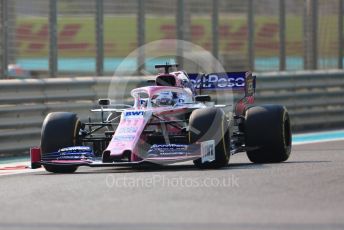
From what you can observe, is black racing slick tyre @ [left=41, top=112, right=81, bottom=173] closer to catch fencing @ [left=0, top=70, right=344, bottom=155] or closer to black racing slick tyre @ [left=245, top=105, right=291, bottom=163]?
black racing slick tyre @ [left=245, top=105, right=291, bottom=163]

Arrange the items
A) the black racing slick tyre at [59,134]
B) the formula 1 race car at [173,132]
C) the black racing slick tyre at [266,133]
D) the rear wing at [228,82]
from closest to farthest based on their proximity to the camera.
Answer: the formula 1 race car at [173,132], the black racing slick tyre at [59,134], the black racing slick tyre at [266,133], the rear wing at [228,82]

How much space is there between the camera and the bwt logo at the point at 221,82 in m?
14.4

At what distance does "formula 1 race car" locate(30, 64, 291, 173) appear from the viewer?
40.5 feet

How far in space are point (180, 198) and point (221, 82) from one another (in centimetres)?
511

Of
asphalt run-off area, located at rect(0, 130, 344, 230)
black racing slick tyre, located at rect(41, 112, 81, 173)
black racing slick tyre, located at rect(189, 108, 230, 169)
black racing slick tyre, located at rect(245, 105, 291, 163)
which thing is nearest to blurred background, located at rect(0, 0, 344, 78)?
black racing slick tyre, located at rect(41, 112, 81, 173)

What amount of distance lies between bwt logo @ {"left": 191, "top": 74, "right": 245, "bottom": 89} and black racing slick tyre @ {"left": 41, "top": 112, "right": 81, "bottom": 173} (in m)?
2.30

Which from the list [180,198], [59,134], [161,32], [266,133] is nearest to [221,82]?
[266,133]

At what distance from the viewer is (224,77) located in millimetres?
14500

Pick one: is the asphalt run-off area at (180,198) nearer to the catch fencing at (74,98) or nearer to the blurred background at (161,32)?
the catch fencing at (74,98)

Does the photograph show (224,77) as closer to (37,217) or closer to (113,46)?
(113,46)

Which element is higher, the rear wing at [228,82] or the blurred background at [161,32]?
the blurred background at [161,32]

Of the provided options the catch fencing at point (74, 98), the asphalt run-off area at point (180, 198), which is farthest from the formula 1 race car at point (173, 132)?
the catch fencing at point (74, 98)

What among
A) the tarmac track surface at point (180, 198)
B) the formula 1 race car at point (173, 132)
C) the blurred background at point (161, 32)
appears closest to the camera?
the tarmac track surface at point (180, 198)

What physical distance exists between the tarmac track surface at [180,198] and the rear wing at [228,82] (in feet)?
5.19
